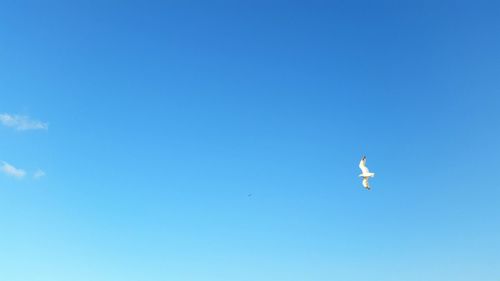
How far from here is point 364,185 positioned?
70500 millimetres

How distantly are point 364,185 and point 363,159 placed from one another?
6403 millimetres

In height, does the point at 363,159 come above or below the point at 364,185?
above

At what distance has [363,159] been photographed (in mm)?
74688
